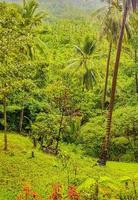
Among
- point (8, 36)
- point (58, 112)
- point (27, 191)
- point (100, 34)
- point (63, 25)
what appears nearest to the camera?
point (27, 191)

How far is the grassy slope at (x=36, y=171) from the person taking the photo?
54.9 ft

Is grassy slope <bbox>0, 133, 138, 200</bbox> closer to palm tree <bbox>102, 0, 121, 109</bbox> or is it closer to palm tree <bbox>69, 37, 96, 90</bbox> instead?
palm tree <bbox>102, 0, 121, 109</bbox>

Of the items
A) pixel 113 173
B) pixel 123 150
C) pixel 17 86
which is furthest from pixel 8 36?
pixel 123 150

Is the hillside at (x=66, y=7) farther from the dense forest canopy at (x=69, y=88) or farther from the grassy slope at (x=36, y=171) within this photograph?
the grassy slope at (x=36, y=171)

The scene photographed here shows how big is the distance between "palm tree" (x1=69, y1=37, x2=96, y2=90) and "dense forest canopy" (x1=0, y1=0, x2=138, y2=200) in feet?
0.31

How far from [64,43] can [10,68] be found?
124 ft

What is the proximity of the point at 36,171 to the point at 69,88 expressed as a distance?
50.3 ft

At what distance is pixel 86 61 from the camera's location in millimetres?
40969

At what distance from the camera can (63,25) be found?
61.5m

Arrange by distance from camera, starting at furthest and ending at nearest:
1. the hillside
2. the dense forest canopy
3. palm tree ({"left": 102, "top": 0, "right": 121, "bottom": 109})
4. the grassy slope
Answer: the hillside → palm tree ({"left": 102, "top": 0, "right": 121, "bottom": 109}) → the dense forest canopy → the grassy slope

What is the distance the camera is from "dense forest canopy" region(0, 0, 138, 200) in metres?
20.0

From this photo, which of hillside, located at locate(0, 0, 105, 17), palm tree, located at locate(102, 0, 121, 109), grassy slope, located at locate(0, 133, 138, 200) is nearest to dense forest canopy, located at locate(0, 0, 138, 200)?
palm tree, located at locate(102, 0, 121, 109)

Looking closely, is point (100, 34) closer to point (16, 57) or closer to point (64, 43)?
point (16, 57)

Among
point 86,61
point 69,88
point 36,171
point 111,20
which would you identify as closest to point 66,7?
point 86,61
